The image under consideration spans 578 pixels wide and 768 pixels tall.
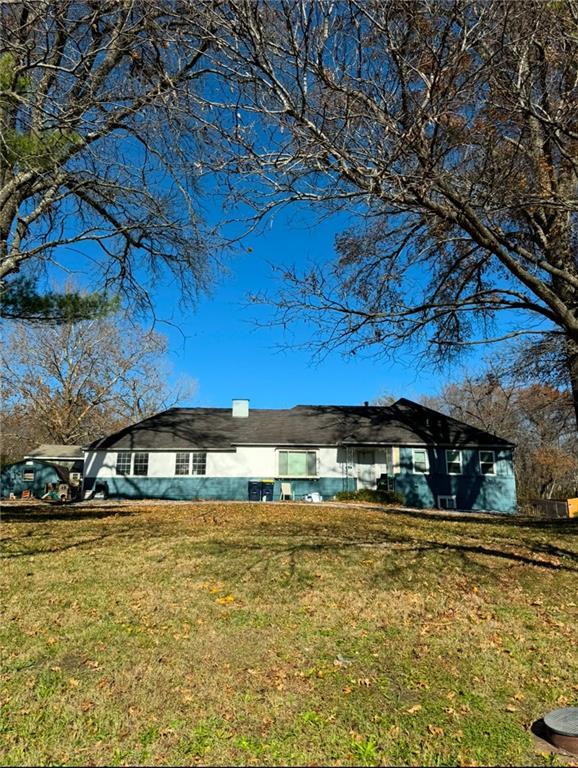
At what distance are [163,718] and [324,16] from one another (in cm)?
538

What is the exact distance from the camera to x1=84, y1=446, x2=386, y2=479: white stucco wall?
22828 mm

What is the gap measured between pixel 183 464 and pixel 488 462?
1394 centimetres

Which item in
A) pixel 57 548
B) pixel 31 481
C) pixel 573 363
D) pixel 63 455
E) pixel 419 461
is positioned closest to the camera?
pixel 57 548

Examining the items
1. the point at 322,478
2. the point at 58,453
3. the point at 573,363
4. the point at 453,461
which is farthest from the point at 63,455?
the point at 573,363

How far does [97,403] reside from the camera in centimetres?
Result: 3050

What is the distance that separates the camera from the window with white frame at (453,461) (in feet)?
74.1

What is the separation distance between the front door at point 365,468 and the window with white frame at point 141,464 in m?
9.74

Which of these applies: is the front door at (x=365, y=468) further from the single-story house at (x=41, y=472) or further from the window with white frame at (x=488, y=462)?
the single-story house at (x=41, y=472)

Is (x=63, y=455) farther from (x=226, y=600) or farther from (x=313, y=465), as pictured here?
(x=226, y=600)

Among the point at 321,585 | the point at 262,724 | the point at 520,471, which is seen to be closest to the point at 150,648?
the point at 262,724

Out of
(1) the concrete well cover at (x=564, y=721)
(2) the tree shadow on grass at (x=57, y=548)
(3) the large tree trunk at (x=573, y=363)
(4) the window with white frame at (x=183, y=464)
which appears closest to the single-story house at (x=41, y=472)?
(4) the window with white frame at (x=183, y=464)

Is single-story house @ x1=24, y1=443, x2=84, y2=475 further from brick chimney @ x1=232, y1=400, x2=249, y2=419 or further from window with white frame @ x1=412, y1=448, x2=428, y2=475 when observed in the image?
window with white frame @ x1=412, y1=448, x2=428, y2=475

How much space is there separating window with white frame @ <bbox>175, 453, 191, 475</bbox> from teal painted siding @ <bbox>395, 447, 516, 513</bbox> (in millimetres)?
9498

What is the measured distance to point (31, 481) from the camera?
28.9 m
